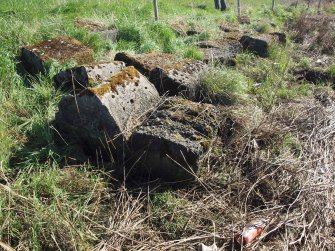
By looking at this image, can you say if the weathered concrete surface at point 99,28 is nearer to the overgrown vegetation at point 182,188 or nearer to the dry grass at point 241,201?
the overgrown vegetation at point 182,188

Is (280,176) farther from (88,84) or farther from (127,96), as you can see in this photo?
(88,84)

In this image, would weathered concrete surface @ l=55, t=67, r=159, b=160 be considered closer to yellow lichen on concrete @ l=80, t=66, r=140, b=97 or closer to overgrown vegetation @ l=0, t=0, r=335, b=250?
yellow lichen on concrete @ l=80, t=66, r=140, b=97

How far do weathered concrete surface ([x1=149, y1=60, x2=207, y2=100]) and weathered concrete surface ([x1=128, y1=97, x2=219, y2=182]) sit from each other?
0.83 meters

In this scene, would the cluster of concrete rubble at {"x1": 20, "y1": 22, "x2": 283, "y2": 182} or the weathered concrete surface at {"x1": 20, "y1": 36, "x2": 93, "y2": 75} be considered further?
the weathered concrete surface at {"x1": 20, "y1": 36, "x2": 93, "y2": 75}

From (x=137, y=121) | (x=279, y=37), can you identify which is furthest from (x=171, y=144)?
(x=279, y=37)

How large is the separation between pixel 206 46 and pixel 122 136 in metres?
4.27

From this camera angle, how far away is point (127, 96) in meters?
3.95

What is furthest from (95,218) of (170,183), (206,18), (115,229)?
(206,18)

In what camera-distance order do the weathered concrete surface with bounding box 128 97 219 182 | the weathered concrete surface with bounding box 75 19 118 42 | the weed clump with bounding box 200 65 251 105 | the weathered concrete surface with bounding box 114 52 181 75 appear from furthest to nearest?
1. the weathered concrete surface with bounding box 75 19 118 42
2. the weathered concrete surface with bounding box 114 52 181 75
3. the weed clump with bounding box 200 65 251 105
4. the weathered concrete surface with bounding box 128 97 219 182

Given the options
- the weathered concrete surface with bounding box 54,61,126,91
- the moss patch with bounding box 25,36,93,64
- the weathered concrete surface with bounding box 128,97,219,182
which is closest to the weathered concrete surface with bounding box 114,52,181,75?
the weathered concrete surface with bounding box 54,61,126,91

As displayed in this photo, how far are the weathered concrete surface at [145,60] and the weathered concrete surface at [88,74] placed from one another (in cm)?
41

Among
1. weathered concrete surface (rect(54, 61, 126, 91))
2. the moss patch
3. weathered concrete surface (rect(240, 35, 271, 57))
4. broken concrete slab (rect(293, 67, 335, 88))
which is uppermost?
the moss patch

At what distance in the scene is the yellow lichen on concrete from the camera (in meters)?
3.68

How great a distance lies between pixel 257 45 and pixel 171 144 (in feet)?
16.9
